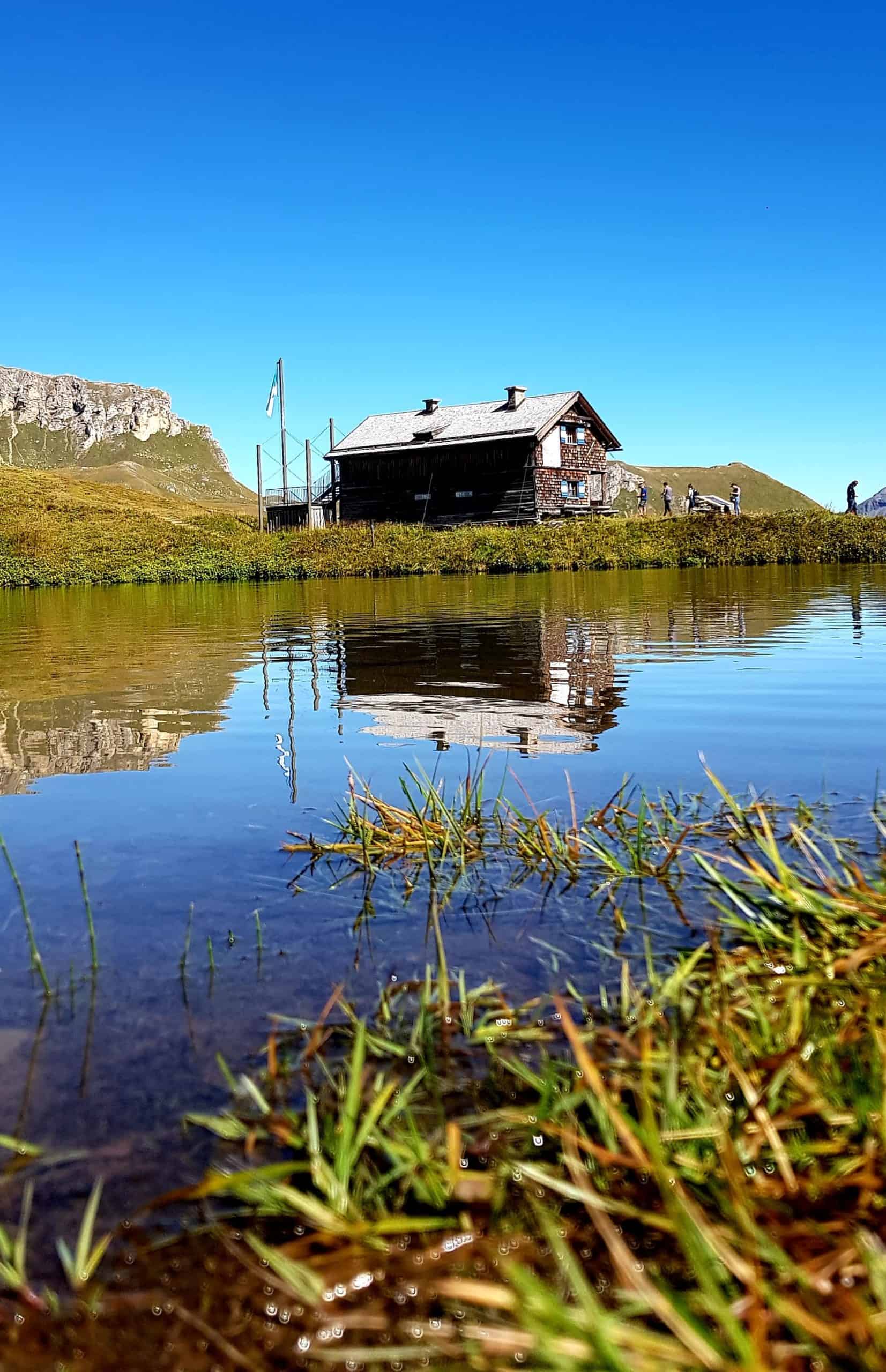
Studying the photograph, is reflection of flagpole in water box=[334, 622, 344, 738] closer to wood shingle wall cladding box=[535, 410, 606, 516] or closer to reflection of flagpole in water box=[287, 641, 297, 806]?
reflection of flagpole in water box=[287, 641, 297, 806]

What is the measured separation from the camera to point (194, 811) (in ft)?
20.0

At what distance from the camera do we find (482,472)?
192 feet

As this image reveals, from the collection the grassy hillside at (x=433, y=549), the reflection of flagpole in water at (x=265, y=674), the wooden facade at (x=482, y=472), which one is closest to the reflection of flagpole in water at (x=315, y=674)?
the reflection of flagpole in water at (x=265, y=674)

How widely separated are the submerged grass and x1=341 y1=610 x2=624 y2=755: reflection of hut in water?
470cm

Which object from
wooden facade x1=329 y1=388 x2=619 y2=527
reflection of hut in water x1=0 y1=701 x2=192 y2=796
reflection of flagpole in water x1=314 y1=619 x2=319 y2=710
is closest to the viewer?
reflection of hut in water x1=0 y1=701 x2=192 y2=796

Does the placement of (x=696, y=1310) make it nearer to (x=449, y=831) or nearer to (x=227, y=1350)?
(x=227, y=1350)

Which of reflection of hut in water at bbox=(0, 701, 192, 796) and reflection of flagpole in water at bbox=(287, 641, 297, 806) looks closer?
reflection of flagpole in water at bbox=(287, 641, 297, 806)

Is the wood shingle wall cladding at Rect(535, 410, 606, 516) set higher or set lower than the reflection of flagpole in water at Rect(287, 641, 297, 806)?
higher

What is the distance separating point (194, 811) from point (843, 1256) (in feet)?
15.7

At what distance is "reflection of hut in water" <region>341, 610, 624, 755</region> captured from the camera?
28.0 ft

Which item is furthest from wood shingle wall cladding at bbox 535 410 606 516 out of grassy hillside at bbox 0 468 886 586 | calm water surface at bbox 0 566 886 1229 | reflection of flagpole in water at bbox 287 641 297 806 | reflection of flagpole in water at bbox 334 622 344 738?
reflection of flagpole in water at bbox 287 641 297 806

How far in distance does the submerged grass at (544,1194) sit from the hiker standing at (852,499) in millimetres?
50953

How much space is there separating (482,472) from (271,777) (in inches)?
2092

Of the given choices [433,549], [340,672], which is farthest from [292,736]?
[433,549]
